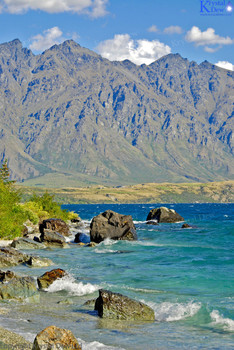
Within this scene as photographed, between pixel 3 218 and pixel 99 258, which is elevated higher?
pixel 3 218

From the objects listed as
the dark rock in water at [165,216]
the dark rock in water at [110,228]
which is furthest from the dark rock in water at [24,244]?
the dark rock in water at [165,216]

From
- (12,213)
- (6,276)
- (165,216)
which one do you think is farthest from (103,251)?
(165,216)

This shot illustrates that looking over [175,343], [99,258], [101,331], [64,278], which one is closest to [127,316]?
[101,331]

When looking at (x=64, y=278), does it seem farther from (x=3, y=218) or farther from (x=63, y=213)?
(x=63, y=213)

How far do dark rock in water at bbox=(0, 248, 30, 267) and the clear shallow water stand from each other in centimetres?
191

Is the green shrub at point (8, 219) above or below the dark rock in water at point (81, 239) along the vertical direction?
above

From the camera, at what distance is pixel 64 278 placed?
27562mm

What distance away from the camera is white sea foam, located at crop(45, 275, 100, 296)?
25.9 m

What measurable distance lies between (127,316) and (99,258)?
21.9 meters

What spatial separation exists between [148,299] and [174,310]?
105 inches

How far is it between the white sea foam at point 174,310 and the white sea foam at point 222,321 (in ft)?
3.30

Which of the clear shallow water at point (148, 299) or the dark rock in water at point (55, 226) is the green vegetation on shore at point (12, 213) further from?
the clear shallow water at point (148, 299)

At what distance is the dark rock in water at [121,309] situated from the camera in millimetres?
20172

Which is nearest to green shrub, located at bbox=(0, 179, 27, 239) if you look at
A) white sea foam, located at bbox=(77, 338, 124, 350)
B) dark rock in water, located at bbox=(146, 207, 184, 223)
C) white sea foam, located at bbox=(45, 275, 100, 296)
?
white sea foam, located at bbox=(45, 275, 100, 296)
